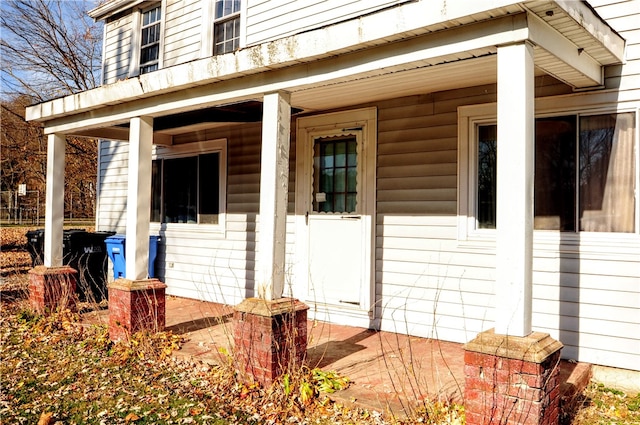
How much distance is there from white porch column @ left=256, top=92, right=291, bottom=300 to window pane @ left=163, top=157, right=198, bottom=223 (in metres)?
4.21

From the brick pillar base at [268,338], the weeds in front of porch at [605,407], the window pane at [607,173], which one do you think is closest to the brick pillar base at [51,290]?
the brick pillar base at [268,338]

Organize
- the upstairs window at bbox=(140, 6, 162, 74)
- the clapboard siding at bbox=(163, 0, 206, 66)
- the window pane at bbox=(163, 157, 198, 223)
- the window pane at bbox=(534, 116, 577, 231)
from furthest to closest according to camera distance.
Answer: the upstairs window at bbox=(140, 6, 162, 74) < the window pane at bbox=(163, 157, 198, 223) < the clapboard siding at bbox=(163, 0, 206, 66) < the window pane at bbox=(534, 116, 577, 231)

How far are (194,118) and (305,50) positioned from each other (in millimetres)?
3216

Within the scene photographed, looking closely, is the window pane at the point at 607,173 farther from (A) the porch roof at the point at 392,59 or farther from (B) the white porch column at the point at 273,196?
(B) the white porch column at the point at 273,196

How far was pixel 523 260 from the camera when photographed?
312cm

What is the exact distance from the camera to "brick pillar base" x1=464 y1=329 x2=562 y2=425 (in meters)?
2.96

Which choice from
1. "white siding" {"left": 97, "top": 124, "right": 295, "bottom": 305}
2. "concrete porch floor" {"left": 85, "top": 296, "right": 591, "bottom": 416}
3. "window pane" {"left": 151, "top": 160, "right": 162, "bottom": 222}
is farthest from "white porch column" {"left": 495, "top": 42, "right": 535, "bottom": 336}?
"window pane" {"left": 151, "top": 160, "right": 162, "bottom": 222}

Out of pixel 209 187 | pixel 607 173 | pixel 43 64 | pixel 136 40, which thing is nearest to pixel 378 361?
pixel 607 173

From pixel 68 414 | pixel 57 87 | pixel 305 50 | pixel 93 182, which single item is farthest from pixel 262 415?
pixel 93 182

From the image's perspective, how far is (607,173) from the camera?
4.50m

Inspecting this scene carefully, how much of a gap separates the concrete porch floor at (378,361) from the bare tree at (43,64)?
15.2 m

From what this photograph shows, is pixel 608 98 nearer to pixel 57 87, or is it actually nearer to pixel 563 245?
pixel 563 245

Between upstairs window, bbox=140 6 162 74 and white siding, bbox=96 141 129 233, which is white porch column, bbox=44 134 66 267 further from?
upstairs window, bbox=140 6 162 74

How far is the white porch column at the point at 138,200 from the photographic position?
5777 millimetres
